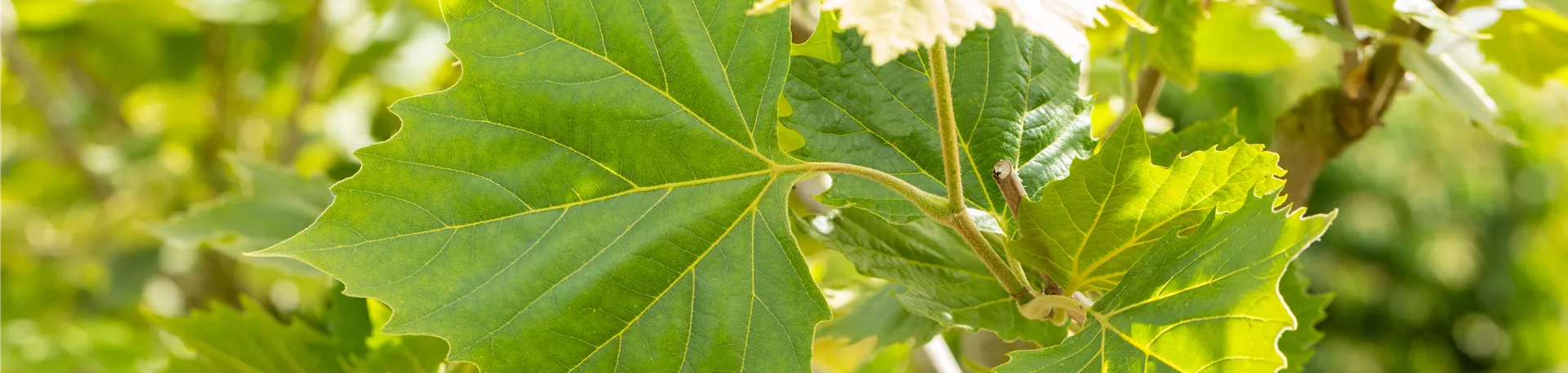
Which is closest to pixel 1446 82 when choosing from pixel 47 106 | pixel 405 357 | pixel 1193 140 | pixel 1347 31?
pixel 1347 31

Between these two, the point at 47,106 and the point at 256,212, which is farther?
the point at 47,106

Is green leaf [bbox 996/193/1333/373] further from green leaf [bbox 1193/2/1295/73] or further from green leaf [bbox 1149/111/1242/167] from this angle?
green leaf [bbox 1193/2/1295/73]

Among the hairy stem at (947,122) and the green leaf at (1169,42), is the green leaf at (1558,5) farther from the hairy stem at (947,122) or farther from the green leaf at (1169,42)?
the hairy stem at (947,122)

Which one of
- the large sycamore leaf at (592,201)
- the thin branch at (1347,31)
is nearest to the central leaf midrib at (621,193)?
the large sycamore leaf at (592,201)

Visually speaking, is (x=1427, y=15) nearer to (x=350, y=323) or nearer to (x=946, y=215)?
(x=946, y=215)

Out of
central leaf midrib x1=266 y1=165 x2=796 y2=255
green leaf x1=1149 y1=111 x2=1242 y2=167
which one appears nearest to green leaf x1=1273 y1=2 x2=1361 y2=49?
green leaf x1=1149 y1=111 x2=1242 y2=167

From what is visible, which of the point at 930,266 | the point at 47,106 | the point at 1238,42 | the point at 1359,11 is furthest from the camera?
the point at 47,106
